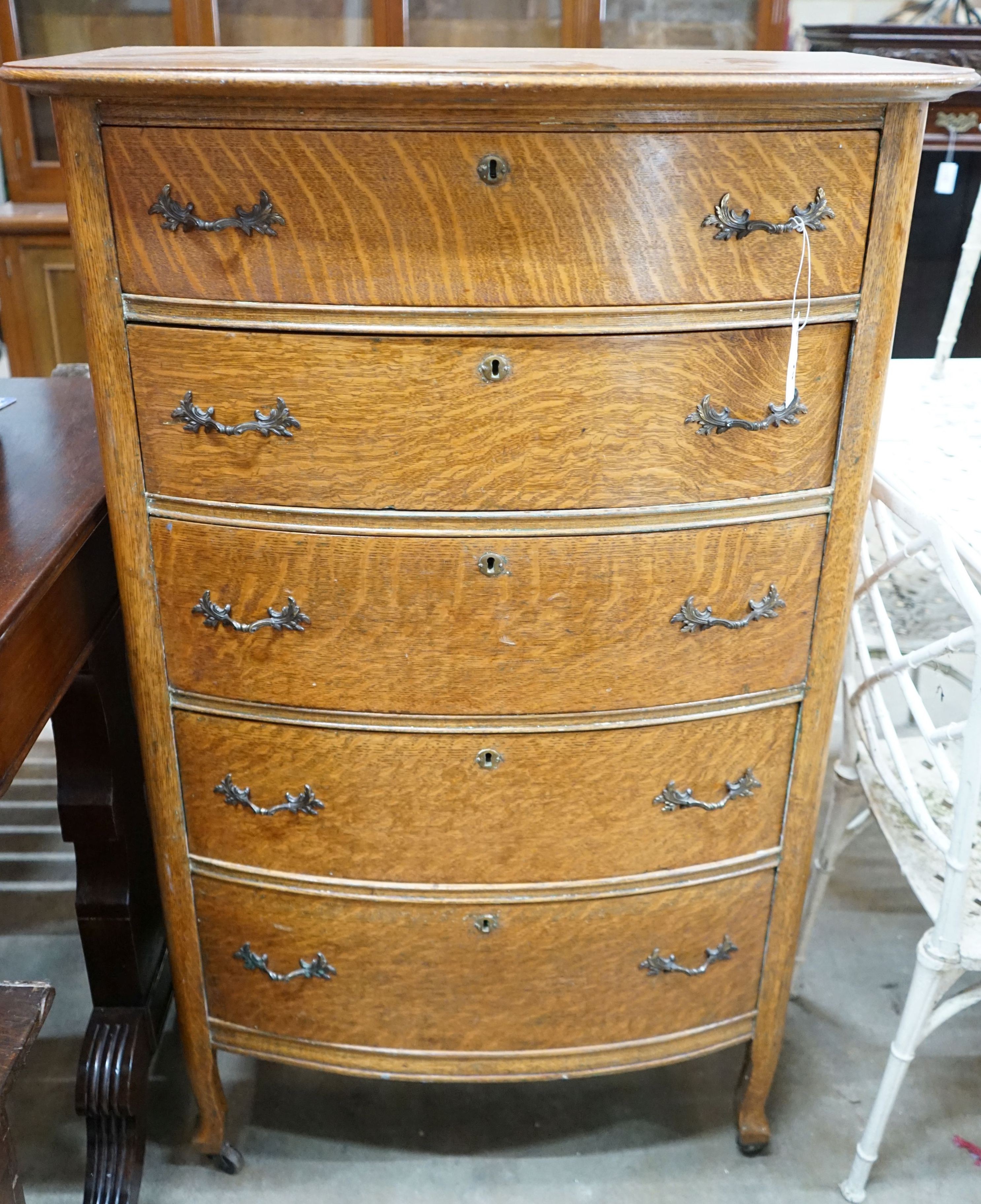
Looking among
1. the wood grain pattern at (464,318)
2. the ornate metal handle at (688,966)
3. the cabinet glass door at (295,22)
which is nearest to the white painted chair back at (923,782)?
the ornate metal handle at (688,966)

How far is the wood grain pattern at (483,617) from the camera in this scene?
45.8 inches

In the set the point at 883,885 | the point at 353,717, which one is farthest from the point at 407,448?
the point at 883,885

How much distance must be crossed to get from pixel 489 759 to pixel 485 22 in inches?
86.4

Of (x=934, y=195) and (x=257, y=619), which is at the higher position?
(x=934, y=195)

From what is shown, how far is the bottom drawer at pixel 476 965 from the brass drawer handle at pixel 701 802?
4.4 inches

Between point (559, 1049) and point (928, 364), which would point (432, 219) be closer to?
point (559, 1049)

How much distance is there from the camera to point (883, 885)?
6.89ft

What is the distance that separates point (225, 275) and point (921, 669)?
1879 millimetres

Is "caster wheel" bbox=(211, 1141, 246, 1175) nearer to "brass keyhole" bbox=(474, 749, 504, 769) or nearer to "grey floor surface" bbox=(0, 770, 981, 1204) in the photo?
"grey floor surface" bbox=(0, 770, 981, 1204)

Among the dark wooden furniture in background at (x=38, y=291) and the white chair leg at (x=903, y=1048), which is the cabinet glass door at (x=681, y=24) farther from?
the white chair leg at (x=903, y=1048)

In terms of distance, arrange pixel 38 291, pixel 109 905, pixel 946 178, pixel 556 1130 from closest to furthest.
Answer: pixel 109 905, pixel 556 1130, pixel 946 178, pixel 38 291

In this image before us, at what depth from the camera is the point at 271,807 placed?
4.29 ft

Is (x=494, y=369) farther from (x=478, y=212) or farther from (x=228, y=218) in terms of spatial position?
(x=228, y=218)

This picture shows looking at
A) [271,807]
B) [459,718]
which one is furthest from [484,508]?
[271,807]
